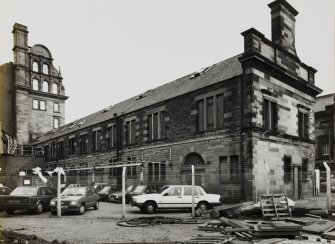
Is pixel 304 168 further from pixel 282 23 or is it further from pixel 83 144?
pixel 83 144

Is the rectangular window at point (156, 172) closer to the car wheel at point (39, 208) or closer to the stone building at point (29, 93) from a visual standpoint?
the car wheel at point (39, 208)

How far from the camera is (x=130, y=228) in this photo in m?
12.7

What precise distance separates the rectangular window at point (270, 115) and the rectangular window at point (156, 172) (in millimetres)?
8702

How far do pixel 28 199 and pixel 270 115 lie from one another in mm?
15259

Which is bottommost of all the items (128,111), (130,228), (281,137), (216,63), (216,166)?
(130,228)

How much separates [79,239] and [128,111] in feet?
69.9

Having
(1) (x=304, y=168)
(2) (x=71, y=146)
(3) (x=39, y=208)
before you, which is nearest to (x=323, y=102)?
(1) (x=304, y=168)

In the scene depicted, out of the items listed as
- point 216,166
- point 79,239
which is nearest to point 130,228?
point 79,239

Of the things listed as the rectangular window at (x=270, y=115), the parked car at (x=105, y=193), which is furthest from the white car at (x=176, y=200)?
the parked car at (x=105, y=193)

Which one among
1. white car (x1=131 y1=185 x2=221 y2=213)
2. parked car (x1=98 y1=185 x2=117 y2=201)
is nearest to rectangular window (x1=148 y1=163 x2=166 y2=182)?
parked car (x1=98 y1=185 x2=117 y2=201)

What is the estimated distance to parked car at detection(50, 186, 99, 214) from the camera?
1719 cm

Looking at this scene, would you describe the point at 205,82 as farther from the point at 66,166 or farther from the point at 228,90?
the point at 66,166

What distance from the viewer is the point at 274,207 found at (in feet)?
47.1

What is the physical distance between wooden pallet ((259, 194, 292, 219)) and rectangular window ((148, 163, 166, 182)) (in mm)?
12223
